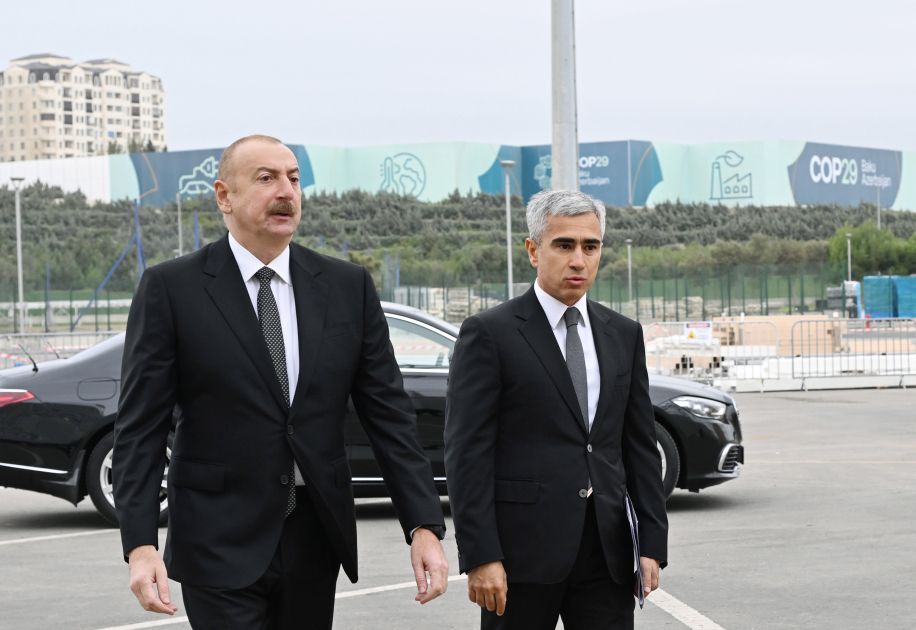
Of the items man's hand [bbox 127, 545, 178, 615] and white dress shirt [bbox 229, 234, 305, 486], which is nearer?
man's hand [bbox 127, 545, 178, 615]

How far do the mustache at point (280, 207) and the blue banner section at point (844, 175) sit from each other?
354 feet

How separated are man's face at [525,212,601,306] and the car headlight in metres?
6.78

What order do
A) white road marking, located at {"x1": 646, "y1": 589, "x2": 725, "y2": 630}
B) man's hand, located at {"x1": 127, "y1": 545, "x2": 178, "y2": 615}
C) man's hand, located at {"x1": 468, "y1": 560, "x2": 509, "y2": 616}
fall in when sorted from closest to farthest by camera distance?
man's hand, located at {"x1": 127, "y1": 545, "x2": 178, "y2": 615}
man's hand, located at {"x1": 468, "y1": 560, "x2": 509, "y2": 616}
white road marking, located at {"x1": 646, "y1": 589, "x2": 725, "y2": 630}

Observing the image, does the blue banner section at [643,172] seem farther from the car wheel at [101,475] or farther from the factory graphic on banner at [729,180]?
the car wheel at [101,475]

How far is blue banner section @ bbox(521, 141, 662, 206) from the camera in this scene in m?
106

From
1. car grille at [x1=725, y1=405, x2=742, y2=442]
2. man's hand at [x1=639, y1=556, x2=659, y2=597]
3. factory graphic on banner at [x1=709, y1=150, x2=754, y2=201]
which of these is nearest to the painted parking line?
man's hand at [x1=639, y1=556, x2=659, y2=597]

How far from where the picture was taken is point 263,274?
381 cm

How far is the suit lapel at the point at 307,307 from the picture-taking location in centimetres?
372

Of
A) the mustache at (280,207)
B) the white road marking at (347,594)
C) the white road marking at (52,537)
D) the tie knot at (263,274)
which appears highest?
the mustache at (280,207)

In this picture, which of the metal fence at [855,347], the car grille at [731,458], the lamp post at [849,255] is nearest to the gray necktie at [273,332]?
the car grille at [731,458]

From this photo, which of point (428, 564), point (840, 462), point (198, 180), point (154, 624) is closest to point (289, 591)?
point (428, 564)

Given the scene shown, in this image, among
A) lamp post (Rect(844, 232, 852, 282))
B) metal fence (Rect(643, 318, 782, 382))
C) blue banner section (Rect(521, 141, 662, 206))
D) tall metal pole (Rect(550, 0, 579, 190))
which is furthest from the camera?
blue banner section (Rect(521, 141, 662, 206))

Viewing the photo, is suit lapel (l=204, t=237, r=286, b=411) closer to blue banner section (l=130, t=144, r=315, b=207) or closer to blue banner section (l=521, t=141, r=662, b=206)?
blue banner section (l=130, t=144, r=315, b=207)

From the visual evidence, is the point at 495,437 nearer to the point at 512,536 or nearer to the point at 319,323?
the point at 512,536
